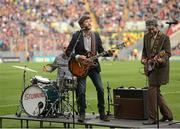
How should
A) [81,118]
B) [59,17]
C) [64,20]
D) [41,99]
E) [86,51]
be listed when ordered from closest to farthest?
[81,118] < [86,51] < [41,99] < [64,20] < [59,17]

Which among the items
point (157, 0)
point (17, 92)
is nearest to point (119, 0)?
point (157, 0)

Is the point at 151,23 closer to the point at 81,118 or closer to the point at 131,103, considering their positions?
the point at 131,103

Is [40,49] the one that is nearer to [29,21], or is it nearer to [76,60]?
[29,21]

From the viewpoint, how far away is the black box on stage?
11.3 metres

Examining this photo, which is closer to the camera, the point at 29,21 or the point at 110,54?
the point at 110,54

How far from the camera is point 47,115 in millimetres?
12219

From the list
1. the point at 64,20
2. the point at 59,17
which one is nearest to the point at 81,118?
the point at 64,20

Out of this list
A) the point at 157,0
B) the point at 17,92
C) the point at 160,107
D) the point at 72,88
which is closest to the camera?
the point at 160,107

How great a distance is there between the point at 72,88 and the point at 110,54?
1.08 m

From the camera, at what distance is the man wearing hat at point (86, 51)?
11484 mm

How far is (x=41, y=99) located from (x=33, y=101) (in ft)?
0.77

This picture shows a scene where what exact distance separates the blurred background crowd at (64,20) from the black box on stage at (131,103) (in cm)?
4241

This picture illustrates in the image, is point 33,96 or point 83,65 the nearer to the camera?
→ point 83,65

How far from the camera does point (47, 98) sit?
12.1m
